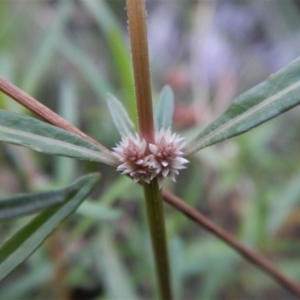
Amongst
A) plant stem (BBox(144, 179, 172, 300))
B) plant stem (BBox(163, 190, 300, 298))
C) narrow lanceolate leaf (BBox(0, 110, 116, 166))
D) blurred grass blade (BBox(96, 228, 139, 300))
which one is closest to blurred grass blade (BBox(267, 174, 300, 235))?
blurred grass blade (BBox(96, 228, 139, 300))

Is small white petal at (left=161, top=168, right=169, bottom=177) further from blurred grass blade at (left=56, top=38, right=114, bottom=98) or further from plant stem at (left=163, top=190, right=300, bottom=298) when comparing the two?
blurred grass blade at (left=56, top=38, right=114, bottom=98)

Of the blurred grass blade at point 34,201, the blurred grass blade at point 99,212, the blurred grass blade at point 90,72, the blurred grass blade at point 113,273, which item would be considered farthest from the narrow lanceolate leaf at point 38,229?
the blurred grass blade at point 90,72

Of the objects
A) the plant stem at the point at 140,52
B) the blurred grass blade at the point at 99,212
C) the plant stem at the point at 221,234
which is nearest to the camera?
the plant stem at the point at 140,52

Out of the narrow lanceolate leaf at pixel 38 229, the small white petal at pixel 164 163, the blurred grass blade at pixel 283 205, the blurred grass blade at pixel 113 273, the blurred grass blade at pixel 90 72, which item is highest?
the blurred grass blade at pixel 90 72

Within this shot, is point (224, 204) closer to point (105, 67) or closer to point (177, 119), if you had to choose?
point (177, 119)

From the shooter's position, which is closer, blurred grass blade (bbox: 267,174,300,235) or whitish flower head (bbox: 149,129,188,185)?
whitish flower head (bbox: 149,129,188,185)

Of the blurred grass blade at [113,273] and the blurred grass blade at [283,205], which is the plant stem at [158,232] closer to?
the blurred grass blade at [113,273]
